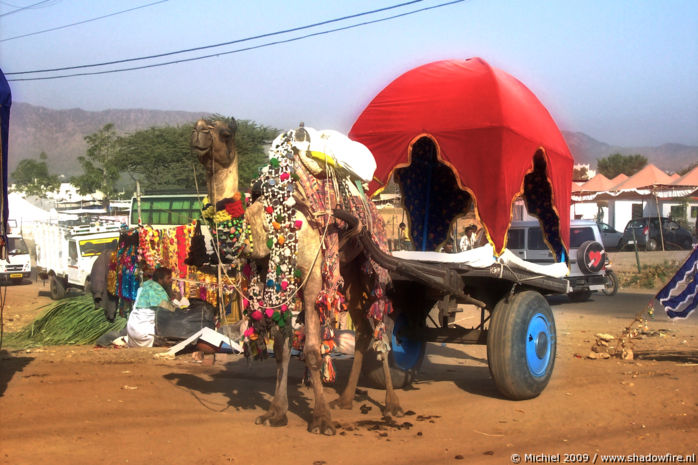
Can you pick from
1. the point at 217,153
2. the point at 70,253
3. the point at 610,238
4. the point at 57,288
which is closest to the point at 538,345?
the point at 217,153

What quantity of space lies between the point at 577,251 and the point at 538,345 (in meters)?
10.9

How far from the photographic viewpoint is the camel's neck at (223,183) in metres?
6.74

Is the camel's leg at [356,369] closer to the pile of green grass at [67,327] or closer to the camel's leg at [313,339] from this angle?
the camel's leg at [313,339]

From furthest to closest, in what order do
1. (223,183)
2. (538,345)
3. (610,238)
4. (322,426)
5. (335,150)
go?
(610,238)
(538,345)
(335,150)
(322,426)
(223,183)

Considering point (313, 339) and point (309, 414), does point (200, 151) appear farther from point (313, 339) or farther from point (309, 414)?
point (309, 414)

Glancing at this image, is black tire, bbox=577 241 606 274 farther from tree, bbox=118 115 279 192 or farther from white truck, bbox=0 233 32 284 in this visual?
tree, bbox=118 115 279 192

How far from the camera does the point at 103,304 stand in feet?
46.2

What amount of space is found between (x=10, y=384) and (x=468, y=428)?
16.4 feet

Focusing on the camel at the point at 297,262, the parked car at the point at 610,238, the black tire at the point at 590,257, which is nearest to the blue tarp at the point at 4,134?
the camel at the point at 297,262

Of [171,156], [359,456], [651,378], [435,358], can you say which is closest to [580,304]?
[435,358]

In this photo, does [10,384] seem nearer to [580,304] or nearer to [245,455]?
[245,455]

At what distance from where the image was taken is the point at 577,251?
740 inches

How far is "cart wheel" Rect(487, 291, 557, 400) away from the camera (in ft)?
26.2

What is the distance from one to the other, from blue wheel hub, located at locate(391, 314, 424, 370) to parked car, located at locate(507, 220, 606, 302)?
10267 mm
